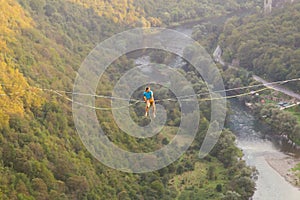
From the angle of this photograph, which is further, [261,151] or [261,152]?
[261,151]

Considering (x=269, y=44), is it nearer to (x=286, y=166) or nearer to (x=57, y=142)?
(x=286, y=166)

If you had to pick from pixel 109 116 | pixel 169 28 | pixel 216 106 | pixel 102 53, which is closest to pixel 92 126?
pixel 109 116

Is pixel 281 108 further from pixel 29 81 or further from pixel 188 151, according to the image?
pixel 29 81

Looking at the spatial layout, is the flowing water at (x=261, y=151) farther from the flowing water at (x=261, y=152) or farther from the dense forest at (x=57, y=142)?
the dense forest at (x=57, y=142)

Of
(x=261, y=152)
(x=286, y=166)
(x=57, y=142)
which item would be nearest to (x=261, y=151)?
(x=261, y=152)

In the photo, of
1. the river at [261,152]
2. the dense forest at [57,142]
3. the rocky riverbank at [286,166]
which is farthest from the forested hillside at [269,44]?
the rocky riverbank at [286,166]

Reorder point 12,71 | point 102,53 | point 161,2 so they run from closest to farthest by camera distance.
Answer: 1. point 12,71
2. point 102,53
3. point 161,2

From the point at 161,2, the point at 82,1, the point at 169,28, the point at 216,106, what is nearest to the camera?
the point at 216,106
